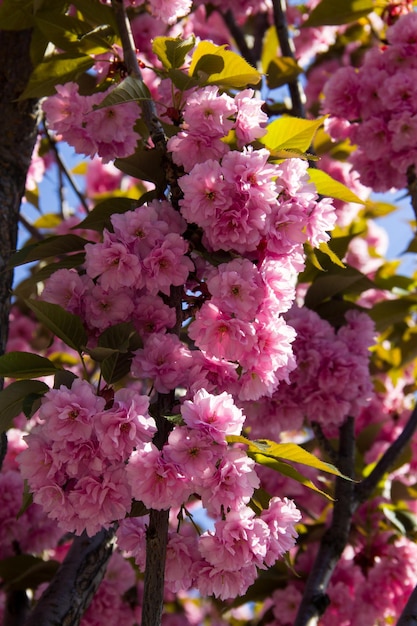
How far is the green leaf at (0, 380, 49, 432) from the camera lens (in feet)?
4.33

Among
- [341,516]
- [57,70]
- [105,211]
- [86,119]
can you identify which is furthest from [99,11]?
[341,516]

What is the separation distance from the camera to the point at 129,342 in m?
1.33

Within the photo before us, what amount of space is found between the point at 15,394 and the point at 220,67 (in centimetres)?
76

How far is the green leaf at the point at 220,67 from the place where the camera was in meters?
1.54

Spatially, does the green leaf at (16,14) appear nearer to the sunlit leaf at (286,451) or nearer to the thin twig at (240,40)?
the thin twig at (240,40)

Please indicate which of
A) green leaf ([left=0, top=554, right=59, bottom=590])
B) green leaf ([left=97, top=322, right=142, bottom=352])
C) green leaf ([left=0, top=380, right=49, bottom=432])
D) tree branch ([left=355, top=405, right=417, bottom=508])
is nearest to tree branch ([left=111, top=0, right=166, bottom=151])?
green leaf ([left=97, top=322, right=142, bottom=352])

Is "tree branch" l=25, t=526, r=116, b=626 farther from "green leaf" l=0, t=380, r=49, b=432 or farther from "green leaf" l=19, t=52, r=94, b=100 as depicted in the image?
"green leaf" l=19, t=52, r=94, b=100

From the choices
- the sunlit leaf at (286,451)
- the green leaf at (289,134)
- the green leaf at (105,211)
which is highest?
the green leaf at (289,134)

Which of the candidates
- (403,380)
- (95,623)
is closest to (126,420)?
(95,623)

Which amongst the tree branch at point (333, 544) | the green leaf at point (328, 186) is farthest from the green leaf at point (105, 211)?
the tree branch at point (333, 544)

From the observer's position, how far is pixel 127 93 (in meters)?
1.50

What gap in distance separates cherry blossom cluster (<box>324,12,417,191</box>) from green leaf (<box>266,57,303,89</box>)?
0.73 feet

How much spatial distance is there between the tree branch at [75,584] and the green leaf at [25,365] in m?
0.80

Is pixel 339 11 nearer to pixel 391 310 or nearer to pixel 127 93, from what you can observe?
pixel 391 310
